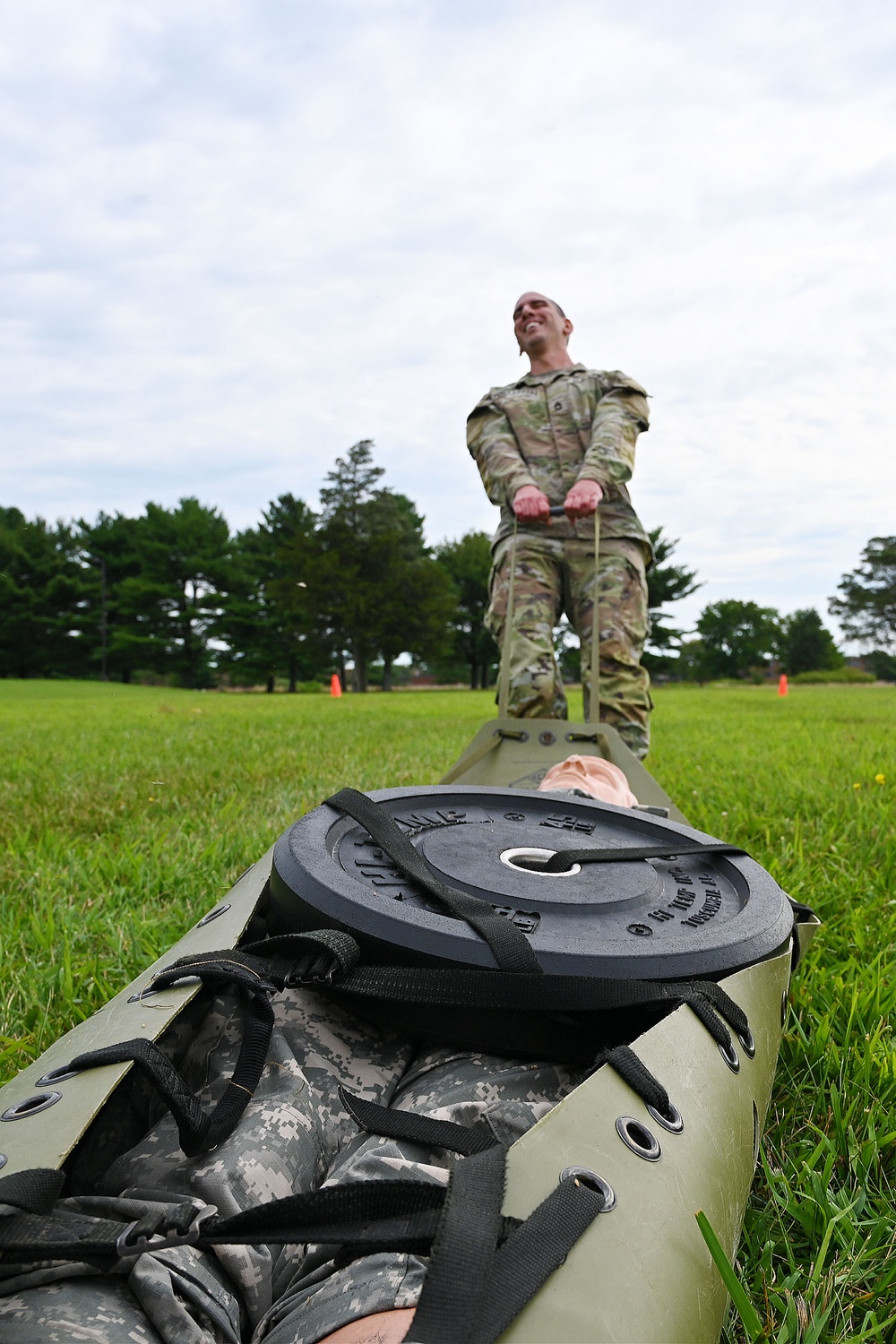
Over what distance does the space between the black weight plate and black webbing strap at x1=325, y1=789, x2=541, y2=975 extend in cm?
2

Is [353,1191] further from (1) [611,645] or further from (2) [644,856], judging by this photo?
(1) [611,645]

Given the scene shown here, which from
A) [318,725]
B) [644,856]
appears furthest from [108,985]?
[318,725]

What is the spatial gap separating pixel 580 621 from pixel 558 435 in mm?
→ 915

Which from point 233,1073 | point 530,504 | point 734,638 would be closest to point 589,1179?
point 233,1073

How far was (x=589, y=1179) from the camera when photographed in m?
0.76

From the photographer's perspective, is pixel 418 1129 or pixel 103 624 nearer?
pixel 418 1129

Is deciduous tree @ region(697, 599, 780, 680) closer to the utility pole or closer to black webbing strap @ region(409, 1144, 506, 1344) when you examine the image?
the utility pole

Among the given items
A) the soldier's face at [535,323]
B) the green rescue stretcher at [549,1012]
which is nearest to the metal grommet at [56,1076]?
the green rescue stretcher at [549,1012]

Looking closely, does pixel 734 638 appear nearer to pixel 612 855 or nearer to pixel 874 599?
pixel 874 599

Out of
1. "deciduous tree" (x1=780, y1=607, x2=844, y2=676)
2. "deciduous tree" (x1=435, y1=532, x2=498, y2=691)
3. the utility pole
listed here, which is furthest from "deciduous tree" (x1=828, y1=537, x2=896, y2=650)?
the utility pole

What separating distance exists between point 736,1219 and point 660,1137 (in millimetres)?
164

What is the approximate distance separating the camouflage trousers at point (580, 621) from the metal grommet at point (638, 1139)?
260 centimetres

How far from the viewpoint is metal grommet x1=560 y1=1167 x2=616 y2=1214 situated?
75cm

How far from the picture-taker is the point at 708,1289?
2.43ft
